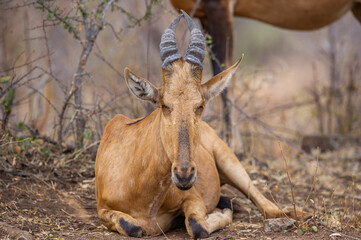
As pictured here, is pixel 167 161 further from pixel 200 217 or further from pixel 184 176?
pixel 200 217

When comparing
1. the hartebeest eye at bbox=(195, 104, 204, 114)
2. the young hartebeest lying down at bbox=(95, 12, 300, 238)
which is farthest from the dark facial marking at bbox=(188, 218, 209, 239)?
the hartebeest eye at bbox=(195, 104, 204, 114)

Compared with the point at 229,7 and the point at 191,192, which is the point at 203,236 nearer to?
the point at 191,192

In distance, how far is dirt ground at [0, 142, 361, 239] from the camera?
14.8 feet

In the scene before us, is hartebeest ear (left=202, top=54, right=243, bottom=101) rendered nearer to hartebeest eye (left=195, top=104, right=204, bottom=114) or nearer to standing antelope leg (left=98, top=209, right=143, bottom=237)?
hartebeest eye (left=195, top=104, right=204, bottom=114)

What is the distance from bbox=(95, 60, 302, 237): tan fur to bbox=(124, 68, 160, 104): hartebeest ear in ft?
0.06

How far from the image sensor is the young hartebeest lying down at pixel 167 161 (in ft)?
13.3

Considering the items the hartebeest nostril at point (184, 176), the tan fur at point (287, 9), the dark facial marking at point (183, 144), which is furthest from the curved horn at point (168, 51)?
the tan fur at point (287, 9)

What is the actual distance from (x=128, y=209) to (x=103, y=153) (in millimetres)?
752

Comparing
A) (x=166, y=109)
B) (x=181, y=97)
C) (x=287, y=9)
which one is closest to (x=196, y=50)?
(x=181, y=97)

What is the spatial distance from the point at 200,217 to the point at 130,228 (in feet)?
2.08

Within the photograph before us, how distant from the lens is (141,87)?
4.24 m

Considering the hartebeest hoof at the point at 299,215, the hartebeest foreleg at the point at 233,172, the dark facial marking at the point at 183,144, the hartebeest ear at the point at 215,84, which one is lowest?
the hartebeest hoof at the point at 299,215

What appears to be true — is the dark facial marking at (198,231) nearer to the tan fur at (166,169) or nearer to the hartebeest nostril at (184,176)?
the tan fur at (166,169)

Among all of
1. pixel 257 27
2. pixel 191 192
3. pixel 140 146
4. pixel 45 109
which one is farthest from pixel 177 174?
pixel 257 27
